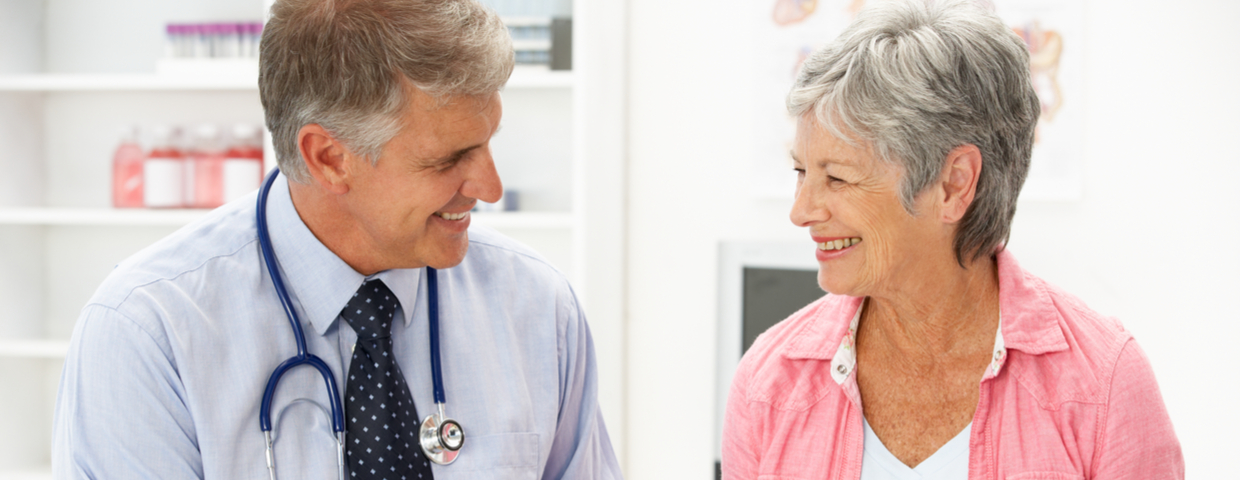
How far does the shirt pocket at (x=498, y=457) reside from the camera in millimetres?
1202

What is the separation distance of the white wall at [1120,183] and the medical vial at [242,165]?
103 cm

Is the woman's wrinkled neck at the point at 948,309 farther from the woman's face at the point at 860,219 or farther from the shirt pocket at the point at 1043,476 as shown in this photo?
the shirt pocket at the point at 1043,476

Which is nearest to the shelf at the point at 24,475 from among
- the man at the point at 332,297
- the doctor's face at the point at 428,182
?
the man at the point at 332,297

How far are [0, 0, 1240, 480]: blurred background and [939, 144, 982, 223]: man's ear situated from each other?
1.11m

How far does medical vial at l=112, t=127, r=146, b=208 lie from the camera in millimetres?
2457

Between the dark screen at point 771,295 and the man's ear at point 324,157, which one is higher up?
the man's ear at point 324,157

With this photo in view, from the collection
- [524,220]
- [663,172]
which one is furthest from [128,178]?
[663,172]

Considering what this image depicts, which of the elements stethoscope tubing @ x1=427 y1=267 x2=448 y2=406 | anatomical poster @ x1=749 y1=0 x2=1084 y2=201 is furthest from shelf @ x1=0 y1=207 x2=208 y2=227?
anatomical poster @ x1=749 y1=0 x2=1084 y2=201

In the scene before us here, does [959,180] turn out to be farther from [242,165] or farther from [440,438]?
[242,165]

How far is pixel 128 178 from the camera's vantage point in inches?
96.8

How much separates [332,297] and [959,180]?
2.76 ft

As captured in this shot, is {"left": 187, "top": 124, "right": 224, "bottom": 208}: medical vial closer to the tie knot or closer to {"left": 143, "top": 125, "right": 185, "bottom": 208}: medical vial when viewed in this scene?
{"left": 143, "top": 125, "right": 185, "bottom": 208}: medical vial

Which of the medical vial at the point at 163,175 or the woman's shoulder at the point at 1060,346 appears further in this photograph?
the medical vial at the point at 163,175

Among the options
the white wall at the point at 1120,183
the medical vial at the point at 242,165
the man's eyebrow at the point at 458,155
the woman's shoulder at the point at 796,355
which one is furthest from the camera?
the medical vial at the point at 242,165
